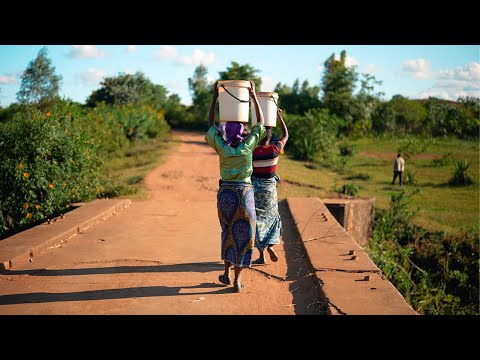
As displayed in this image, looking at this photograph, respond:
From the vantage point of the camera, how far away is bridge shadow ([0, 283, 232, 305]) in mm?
4578

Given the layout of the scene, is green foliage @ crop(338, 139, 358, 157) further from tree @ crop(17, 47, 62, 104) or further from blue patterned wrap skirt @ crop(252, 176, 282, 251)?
blue patterned wrap skirt @ crop(252, 176, 282, 251)

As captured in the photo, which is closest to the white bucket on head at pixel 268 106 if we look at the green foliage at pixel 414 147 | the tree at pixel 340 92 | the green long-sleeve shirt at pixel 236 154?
the green long-sleeve shirt at pixel 236 154

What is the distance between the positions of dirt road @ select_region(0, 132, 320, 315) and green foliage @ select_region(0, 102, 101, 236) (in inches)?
49.9


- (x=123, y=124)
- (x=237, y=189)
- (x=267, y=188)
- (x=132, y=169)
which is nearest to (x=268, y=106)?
(x=267, y=188)

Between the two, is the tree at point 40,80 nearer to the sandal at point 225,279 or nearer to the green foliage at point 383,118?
the sandal at point 225,279

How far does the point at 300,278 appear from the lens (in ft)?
17.6

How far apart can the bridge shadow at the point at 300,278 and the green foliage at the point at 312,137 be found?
14.3 metres

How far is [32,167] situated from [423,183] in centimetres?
1450

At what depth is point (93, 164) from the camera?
10.3 m

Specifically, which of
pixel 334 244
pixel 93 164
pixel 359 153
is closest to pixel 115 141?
pixel 93 164

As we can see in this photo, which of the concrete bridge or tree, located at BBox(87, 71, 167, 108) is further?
tree, located at BBox(87, 71, 167, 108)

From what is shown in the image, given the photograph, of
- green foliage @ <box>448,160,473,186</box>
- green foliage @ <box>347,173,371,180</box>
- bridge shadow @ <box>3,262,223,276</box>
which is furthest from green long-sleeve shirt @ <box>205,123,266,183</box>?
green foliage @ <box>448,160,473,186</box>

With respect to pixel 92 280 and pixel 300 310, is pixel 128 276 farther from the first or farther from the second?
pixel 300 310
